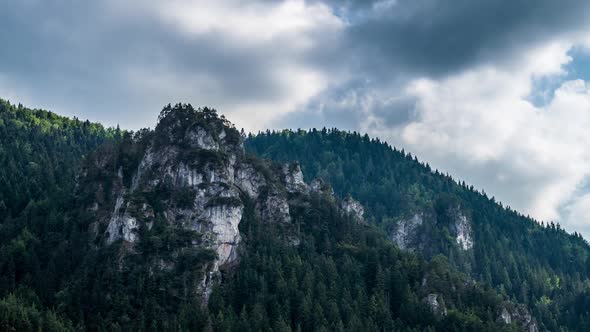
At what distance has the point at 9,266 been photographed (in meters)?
170

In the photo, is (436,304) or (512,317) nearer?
(436,304)

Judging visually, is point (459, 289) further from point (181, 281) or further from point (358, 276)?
point (181, 281)

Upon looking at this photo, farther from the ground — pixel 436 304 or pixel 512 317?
pixel 436 304

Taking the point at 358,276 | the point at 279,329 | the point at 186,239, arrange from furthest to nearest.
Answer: the point at 358,276, the point at 186,239, the point at 279,329

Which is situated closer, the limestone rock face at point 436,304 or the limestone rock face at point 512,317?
the limestone rock face at point 436,304

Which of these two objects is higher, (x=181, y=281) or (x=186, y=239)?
(x=186, y=239)

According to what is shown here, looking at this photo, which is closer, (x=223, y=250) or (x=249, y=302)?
(x=249, y=302)

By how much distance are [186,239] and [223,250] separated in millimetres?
11062

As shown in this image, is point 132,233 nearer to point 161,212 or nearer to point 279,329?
point 161,212

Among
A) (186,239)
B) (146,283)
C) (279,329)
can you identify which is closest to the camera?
(279,329)

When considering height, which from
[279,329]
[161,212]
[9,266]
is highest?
[161,212]

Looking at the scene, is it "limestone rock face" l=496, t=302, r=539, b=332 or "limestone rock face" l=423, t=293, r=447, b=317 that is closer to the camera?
"limestone rock face" l=423, t=293, r=447, b=317

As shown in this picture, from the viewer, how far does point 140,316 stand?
511ft

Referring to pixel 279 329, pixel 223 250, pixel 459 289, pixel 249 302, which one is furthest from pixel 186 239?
pixel 459 289
